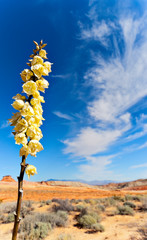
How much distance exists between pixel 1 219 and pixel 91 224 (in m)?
5.12

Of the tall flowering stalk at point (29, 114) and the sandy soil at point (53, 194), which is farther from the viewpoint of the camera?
the sandy soil at point (53, 194)

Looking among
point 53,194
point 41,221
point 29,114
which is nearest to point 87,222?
point 41,221

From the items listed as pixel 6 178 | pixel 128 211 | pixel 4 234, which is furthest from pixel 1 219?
pixel 6 178

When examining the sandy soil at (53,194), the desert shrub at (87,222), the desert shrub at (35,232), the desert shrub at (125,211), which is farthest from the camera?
the sandy soil at (53,194)

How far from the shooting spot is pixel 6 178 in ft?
204

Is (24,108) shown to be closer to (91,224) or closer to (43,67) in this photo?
(43,67)

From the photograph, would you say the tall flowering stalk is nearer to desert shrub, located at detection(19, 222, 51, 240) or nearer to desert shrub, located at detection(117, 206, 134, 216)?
desert shrub, located at detection(19, 222, 51, 240)

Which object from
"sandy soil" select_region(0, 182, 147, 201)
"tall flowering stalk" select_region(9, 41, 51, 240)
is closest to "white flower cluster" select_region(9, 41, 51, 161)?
"tall flowering stalk" select_region(9, 41, 51, 240)

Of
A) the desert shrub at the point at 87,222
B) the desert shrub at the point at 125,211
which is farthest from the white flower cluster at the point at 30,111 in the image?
the desert shrub at the point at 125,211

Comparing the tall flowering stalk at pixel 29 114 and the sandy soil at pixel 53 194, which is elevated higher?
the tall flowering stalk at pixel 29 114

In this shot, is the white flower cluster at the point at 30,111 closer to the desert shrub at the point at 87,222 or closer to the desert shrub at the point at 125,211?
the desert shrub at the point at 87,222

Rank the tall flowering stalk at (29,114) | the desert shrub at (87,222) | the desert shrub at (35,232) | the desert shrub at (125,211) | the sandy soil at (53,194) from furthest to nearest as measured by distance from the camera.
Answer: the sandy soil at (53,194) < the desert shrub at (125,211) < the desert shrub at (87,222) < the desert shrub at (35,232) < the tall flowering stalk at (29,114)

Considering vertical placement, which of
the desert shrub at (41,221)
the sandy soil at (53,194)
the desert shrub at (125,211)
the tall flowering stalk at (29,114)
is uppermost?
the tall flowering stalk at (29,114)

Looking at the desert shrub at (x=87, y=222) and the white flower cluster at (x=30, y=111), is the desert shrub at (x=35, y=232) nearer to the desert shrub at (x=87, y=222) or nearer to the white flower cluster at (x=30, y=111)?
the desert shrub at (x=87, y=222)
